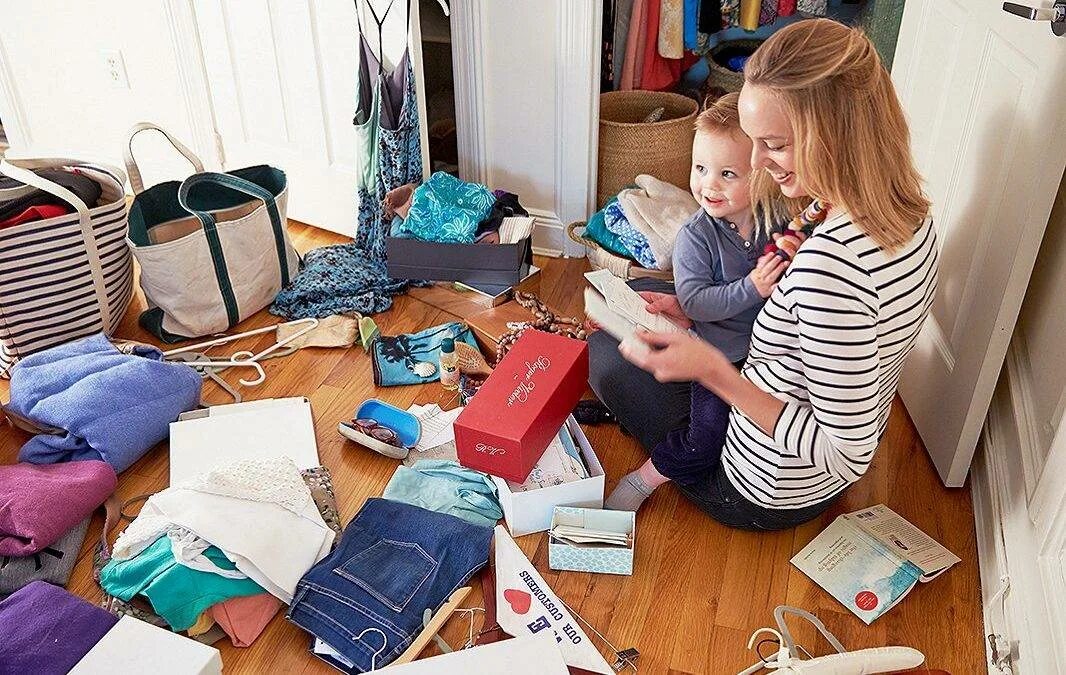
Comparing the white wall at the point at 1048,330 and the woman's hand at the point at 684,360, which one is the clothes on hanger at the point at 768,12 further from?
the woman's hand at the point at 684,360

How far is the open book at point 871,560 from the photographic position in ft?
5.63

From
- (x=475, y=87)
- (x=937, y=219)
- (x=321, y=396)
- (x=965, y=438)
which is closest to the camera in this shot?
(x=965, y=438)

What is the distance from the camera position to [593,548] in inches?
69.0

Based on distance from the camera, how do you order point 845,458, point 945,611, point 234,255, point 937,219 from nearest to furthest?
1. point 845,458
2. point 945,611
3. point 937,219
4. point 234,255

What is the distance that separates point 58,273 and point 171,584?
1012 mm

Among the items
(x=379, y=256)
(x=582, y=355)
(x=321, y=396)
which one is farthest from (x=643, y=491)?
(x=379, y=256)

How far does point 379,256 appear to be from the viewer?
2.77 meters

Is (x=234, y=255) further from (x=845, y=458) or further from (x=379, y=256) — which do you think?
(x=845, y=458)

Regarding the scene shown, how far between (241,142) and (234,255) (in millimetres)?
741

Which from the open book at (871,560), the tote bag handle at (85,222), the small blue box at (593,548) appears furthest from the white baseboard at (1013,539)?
the tote bag handle at (85,222)

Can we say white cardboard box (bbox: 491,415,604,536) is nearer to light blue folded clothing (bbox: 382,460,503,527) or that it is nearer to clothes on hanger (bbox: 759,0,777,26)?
light blue folded clothing (bbox: 382,460,503,527)

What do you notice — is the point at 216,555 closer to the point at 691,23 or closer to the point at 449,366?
the point at 449,366

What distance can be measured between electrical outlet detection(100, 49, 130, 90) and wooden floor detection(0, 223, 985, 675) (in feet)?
4.76

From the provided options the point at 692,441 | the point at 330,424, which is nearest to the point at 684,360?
the point at 692,441
